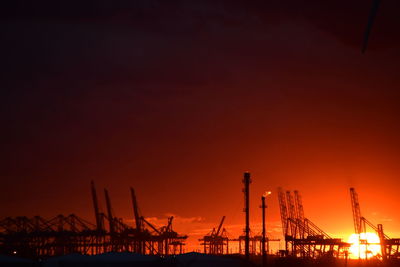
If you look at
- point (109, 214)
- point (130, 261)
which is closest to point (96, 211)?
point (109, 214)

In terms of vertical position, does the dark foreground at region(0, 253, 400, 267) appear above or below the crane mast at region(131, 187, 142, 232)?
below

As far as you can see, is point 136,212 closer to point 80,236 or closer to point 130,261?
point 80,236

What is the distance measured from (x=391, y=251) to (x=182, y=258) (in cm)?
13162

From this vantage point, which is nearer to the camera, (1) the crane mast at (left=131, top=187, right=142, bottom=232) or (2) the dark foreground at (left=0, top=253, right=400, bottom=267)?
(2) the dark foreground at (left=0, top=253, right=400, bottom=267)

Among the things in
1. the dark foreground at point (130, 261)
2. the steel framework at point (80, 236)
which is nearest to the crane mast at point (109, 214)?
the steel framework at point (80, 236)

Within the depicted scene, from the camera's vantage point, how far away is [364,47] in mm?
25656

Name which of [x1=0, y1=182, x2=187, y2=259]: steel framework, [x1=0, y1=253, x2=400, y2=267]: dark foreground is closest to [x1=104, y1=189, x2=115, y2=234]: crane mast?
[x1=0, y1=182, x2=187, y2=259]: steel framework

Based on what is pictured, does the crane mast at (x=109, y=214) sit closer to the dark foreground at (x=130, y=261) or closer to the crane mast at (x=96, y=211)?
the crane mast at (x=96, y=211)

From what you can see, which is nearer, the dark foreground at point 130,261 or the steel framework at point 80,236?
the dark foreground at point 130,261

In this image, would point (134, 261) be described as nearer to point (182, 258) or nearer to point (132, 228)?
point (182, 258)

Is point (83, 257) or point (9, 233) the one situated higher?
point (9, 233)

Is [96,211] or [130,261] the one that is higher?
[96,211]

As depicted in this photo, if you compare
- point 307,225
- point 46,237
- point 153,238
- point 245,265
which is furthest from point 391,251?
point 245,265

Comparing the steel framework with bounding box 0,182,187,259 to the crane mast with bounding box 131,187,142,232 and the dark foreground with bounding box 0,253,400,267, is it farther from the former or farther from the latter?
the dark foreground with bounding box 0,253,400,267
